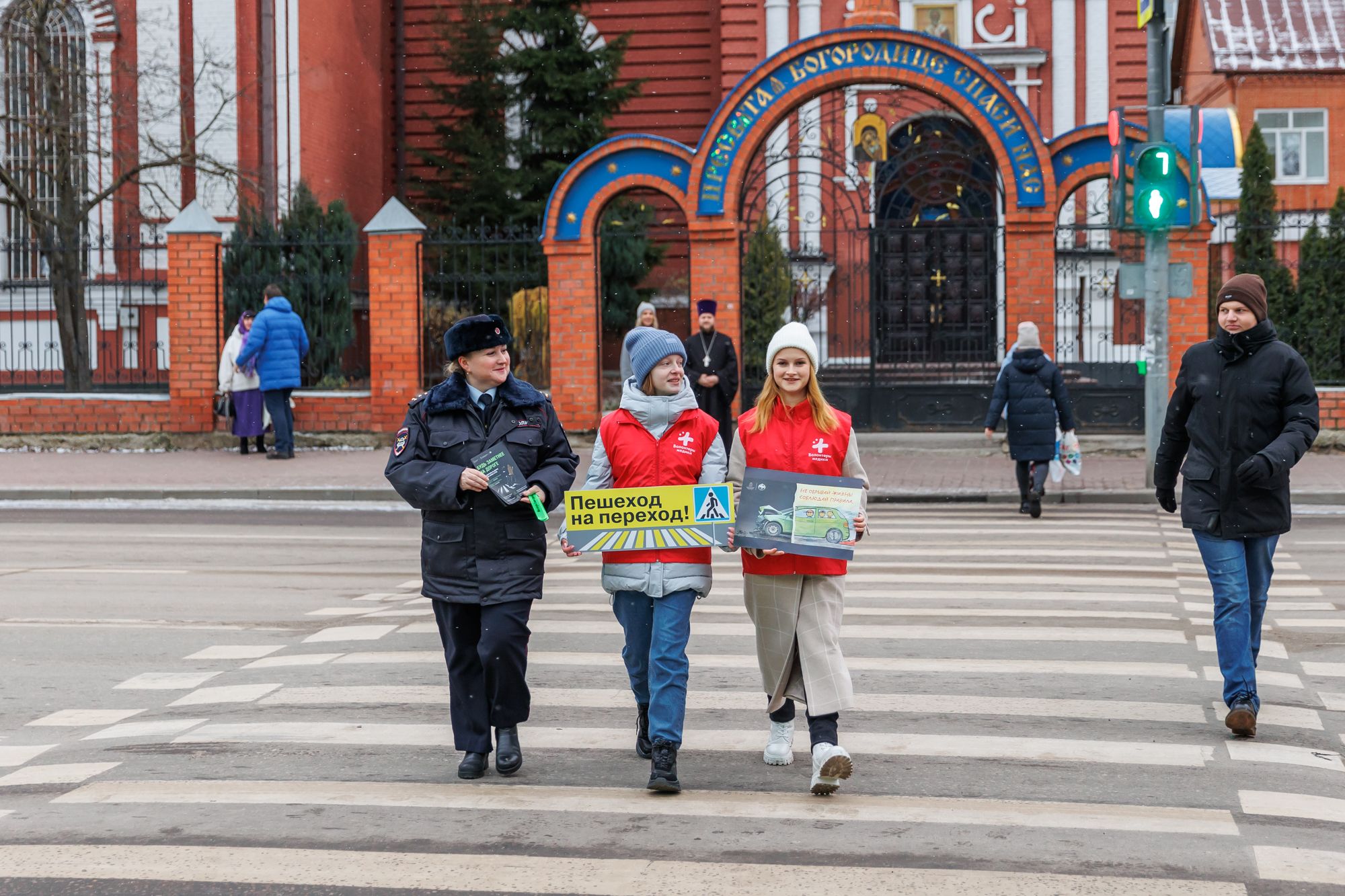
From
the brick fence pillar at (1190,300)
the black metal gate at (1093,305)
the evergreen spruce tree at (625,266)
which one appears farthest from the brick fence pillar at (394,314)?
the brick fence pillar at (1190,300)

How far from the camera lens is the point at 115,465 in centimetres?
1994

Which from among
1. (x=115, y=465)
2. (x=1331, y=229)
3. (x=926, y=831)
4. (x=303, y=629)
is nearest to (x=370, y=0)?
(x=115, y=465)

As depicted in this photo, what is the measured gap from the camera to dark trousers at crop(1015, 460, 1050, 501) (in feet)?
48.5

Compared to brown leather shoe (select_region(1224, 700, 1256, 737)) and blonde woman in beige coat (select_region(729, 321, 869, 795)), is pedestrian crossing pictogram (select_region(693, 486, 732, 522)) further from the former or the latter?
brown leather shoe (select_region(1224, 700, 1256, 737))

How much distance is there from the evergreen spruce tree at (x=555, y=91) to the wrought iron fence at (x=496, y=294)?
5.08 feet

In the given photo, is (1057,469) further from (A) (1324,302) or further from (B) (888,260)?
(B) (888,260)

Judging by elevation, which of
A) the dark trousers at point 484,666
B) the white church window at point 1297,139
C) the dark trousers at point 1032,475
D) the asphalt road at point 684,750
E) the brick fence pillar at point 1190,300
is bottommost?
the asphalt road at point 684,750

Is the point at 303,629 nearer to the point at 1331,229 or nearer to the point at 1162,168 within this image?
the point at 1162,168

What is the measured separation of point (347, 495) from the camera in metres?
17.2

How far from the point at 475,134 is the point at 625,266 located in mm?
3682

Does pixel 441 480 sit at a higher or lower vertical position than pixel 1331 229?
lower

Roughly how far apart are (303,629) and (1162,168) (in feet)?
31.3

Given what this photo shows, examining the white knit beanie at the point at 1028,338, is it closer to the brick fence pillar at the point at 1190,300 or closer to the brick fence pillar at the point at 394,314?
the brick fence pillar at the point at 1190,300

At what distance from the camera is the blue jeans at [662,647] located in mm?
6020
